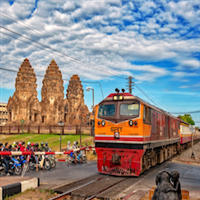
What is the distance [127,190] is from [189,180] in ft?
12.9

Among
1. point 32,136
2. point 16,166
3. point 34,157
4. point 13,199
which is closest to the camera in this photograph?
point 13,199

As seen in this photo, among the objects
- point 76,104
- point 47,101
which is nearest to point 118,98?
point 47,101

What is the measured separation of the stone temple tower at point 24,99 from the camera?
77562mm

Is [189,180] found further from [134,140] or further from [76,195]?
[76,195]

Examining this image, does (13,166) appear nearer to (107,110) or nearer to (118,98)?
(107,110)

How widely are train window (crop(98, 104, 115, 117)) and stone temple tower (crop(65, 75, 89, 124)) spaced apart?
72.2 meters

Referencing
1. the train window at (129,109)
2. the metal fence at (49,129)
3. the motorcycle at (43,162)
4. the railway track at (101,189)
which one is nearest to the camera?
the railway track at (101,189)

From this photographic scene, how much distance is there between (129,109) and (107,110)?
1.21 m

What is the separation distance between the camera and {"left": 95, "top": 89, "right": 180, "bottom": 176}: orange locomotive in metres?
12.6

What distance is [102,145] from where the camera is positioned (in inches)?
526

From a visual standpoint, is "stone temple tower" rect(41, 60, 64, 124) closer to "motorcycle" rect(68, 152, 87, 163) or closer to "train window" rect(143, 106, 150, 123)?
"motorcycle" rect(68, 152, 87, 163)

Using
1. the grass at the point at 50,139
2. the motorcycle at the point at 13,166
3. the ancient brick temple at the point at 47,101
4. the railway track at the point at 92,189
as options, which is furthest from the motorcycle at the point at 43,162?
the ancient brick temple at the point at 47,101

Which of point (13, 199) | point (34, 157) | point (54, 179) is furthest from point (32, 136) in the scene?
point (13, 199)

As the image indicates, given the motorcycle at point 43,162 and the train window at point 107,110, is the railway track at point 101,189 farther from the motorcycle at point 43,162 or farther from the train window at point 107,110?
the motorcycle at point 43,162
